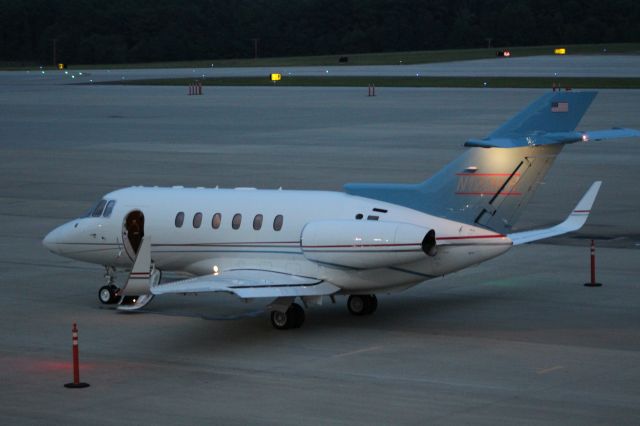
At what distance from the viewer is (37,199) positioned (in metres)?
43.5

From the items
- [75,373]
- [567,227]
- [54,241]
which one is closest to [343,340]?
[75,373]

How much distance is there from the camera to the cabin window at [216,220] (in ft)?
82.2

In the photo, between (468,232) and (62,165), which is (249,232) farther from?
(62,165)

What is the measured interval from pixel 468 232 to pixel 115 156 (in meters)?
35.4

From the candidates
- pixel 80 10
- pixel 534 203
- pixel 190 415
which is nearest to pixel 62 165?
pixel 534 203

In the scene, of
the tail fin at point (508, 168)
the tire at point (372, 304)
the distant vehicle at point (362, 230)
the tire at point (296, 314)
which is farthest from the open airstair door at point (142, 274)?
the tail fin at point (508, 168)

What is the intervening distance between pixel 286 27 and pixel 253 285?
17337cm

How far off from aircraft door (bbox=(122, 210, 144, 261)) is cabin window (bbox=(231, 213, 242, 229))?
2.24m

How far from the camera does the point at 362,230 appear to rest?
22828 mm

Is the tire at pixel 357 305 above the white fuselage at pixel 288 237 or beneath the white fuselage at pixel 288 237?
beneath

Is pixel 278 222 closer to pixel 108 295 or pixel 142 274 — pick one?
pixel 142 274

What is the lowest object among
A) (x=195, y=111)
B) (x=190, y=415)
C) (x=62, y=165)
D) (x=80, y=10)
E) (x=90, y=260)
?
(x=190, y=415)

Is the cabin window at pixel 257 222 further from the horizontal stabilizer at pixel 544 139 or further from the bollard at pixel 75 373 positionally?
the bollard at pixel 75 373

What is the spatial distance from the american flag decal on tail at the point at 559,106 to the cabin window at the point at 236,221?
6067mm
